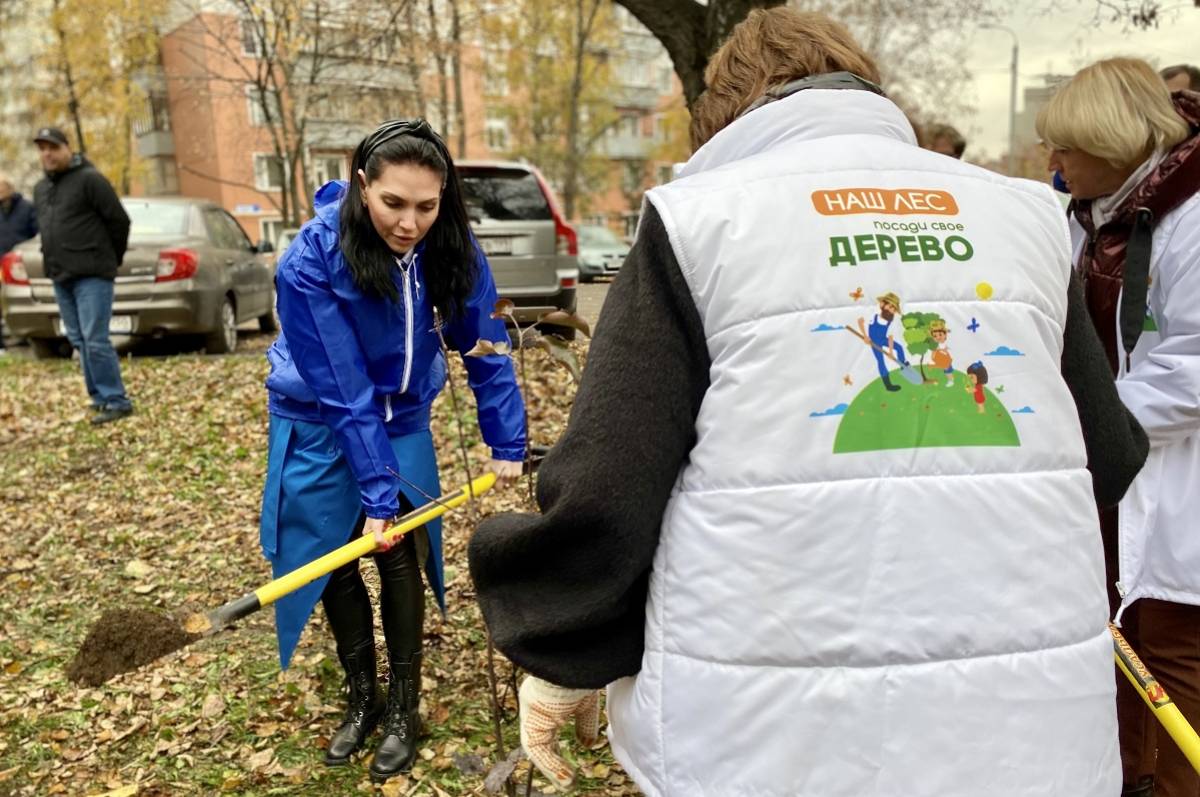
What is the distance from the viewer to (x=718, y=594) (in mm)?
1301

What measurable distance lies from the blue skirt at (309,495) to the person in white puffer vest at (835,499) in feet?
5.44

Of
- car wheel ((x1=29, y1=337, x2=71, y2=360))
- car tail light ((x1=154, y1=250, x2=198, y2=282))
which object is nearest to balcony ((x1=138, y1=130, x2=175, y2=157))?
car wheel ((x1=29, y1=337, x2=71, y2=360))

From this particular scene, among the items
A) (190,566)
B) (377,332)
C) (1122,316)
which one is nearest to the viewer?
(1122,316)

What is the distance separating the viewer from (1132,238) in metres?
2.28

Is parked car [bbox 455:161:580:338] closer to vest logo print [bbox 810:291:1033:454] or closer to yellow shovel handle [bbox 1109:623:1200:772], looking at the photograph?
yellow shovel handle [bbox 1109:623:1200:772]

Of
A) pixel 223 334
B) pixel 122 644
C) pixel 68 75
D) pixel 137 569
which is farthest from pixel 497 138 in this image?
pixel 122 644

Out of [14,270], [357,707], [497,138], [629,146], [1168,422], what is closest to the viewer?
[1168,422]

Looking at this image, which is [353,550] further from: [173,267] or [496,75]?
[496,75]

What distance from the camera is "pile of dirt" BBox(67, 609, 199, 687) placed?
385 cm

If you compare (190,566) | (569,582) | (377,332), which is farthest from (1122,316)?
(190,566)

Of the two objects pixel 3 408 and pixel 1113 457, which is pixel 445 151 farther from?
pixel 3 408

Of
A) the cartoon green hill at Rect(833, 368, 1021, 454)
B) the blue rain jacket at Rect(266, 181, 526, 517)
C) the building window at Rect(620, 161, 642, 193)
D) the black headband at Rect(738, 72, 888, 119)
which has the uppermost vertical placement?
the black headband at Rect(738, 72, 888, 119)

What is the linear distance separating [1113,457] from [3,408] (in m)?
8.47

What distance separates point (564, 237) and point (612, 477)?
7427 mm
